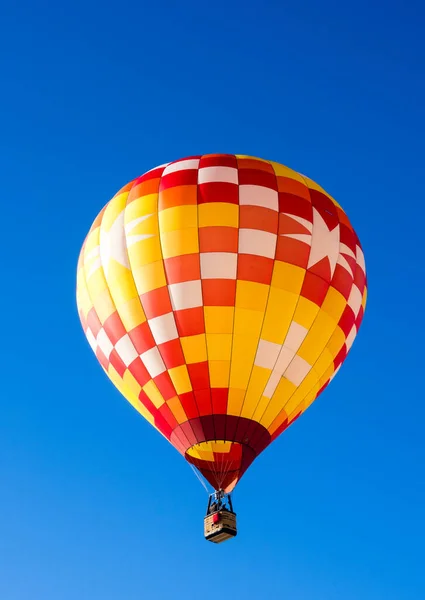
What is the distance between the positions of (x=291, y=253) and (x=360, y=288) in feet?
5.68

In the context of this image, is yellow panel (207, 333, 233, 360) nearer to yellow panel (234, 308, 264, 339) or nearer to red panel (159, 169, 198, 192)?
yellow panel (234, 308, 264, 339)

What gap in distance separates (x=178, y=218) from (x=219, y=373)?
2426 mm

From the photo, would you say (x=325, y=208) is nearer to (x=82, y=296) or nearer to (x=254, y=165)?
(x=254, y=165)

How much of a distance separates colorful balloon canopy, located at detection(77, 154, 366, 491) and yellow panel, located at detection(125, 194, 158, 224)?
22 mm

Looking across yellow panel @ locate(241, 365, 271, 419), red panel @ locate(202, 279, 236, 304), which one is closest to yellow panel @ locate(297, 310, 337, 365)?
yellow panel @ locate(241, 365, 271, 419)

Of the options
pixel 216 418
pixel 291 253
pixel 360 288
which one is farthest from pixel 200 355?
pixel 360 288

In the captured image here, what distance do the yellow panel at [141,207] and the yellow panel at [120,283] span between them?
76 cm

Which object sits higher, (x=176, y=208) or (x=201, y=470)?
(x=176, y=208)

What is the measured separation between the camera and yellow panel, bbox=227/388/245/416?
49.7 feet

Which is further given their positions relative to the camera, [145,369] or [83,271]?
[83,271]

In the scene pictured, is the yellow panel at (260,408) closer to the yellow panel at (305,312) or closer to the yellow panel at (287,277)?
the yellow panel at (305,312)

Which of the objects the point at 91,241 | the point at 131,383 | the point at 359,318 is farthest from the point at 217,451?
the point at 91,241

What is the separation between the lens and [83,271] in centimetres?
1686

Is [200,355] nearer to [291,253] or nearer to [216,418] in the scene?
[216,418]
